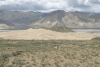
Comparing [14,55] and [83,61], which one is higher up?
[14,55]

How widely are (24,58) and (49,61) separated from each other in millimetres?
3143

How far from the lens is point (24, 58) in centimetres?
1603

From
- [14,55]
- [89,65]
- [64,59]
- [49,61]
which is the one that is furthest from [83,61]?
[14,55]

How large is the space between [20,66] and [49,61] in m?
3.70

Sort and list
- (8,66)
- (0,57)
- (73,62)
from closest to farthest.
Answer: (8,66) → (0,57) → (73,62)

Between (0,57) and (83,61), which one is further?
(83,61)

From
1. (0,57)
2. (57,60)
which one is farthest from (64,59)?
(0,57)

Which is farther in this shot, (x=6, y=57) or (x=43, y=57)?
(x=43, y=57)

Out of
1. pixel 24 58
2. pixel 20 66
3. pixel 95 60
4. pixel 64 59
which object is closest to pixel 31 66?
pixel 20 66

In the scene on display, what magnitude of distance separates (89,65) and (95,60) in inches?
76.0

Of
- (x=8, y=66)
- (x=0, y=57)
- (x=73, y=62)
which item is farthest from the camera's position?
(x=73, y=62)

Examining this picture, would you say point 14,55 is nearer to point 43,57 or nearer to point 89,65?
point 43,57

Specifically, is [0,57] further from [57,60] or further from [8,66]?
[57,60]

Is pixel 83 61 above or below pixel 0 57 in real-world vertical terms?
below
